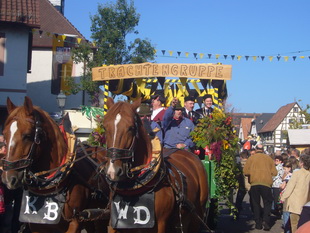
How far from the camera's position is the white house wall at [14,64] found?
21.1 m

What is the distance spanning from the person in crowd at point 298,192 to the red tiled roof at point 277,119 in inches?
2806

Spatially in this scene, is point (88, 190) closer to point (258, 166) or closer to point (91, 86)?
point (258, 166)

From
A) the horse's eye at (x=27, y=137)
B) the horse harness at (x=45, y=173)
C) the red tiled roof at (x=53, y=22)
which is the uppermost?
the red tiled roof at (x=53, y=22)

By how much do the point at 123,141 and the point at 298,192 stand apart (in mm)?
4544

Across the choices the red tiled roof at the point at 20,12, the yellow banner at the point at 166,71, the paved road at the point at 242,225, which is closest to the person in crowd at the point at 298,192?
the yellow banner at the point at 166,71

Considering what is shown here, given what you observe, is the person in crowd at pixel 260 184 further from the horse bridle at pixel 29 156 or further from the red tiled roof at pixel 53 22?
the red tiled roof at pixel 53 22

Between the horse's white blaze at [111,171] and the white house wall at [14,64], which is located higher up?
the white house wall at [14,64]

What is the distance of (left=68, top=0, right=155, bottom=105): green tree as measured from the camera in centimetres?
2628

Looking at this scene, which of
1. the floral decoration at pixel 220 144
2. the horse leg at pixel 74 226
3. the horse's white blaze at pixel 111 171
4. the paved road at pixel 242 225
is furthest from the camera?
the paved road at pixel 242 225

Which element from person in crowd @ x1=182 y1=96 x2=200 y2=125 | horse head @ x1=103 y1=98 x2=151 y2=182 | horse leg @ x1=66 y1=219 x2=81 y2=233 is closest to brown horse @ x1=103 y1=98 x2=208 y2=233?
horse head @ x1=103 y1=98 x2=151 y2=182

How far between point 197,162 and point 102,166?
2.05 m

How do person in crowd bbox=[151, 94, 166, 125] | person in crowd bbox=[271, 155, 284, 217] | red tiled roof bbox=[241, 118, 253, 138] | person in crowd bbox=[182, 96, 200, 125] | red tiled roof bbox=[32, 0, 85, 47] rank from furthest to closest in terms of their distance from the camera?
1. red tiled roof bbox=[241, 118, 253, 138]
2. red tiled roof bbox=[32, 0, 85, 47]
3. person in crowd bbox=[271, 155, 284, 217]
4. person in crowd bbox=[182, 96, 200, 125]
5. person in crowd bbox=[151, 94, 166, 125]

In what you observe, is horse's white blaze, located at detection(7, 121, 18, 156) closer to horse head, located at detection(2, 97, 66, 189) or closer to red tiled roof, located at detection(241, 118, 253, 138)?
horse head, located at detection(2, 97, 66, 189)

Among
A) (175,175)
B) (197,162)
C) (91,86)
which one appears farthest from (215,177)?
(91,86)
